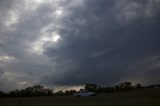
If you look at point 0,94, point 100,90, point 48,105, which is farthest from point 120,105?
point 0,94

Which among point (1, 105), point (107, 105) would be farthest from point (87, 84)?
point (107, 105)

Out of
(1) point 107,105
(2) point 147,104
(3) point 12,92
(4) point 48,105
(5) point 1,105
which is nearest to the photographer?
(2) point 147,104

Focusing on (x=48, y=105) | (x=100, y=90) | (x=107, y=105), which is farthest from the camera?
(x=100, y=90)

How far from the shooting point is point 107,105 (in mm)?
63375

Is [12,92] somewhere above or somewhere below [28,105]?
above

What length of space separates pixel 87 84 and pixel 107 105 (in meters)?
104

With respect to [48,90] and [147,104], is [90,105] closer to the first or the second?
[147,104]

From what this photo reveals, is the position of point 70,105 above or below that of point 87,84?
below

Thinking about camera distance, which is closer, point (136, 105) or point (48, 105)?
point (136, 105)

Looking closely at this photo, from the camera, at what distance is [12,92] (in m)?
161

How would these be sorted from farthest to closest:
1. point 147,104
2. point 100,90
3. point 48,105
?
1. point 100,90
2. point 48,105
3. point 147,104

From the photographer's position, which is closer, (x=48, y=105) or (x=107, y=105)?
(x=107, y=105)

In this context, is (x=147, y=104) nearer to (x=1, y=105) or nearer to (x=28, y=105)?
(x=28, y=105)

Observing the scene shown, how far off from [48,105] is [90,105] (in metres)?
10.8
